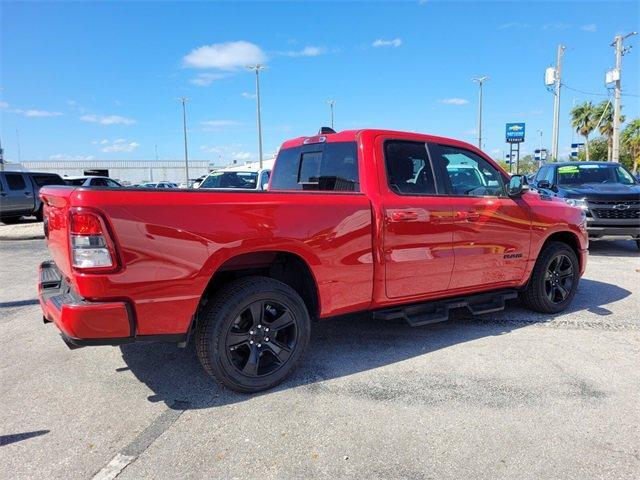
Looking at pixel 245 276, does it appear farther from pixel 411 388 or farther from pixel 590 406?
pixel 590 406

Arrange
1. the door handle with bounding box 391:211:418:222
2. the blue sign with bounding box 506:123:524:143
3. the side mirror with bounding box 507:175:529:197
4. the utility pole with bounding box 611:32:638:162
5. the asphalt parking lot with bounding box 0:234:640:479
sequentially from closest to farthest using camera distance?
1. the asphalt parking lot with bounding box 0:234:640:479
2. the door handle with bounding box 391:211:418:222
3. the side mirror with bounding box 507:175:529:197
4. the utility pole with bounding box 611:32:638:162
5. the blue sign with bounding box 506:123:524:143

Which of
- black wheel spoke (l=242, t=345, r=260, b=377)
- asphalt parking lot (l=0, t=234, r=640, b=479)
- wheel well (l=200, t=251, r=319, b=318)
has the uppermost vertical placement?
wheel well (l=200, t=251, r=319, b=318)

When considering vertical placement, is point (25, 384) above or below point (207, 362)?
below

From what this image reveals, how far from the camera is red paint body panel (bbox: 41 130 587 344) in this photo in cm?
284

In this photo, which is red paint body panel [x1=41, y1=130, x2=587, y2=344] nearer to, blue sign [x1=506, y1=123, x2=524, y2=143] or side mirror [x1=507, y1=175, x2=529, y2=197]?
side mirror [x1=507, y1=175, x2=529, y2=197]

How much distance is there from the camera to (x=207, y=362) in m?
3.27

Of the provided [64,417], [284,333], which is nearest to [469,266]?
[284,333]

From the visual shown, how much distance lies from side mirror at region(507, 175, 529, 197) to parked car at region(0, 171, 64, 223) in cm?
1574

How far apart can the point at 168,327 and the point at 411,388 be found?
6.02 ft

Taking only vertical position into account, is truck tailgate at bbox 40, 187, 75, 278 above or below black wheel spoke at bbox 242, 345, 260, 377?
above

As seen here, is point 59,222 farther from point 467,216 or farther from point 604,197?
point 604,197

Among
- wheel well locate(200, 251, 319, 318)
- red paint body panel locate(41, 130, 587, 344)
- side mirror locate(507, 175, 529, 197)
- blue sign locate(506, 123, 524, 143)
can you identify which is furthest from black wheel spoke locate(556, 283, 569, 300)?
blue sign locate(506, 123, 524, 143)

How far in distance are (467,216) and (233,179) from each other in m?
11.6

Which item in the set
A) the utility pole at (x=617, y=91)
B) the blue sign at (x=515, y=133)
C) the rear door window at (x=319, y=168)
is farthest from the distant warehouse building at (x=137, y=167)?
the rear door window at (x=319, y=168)
